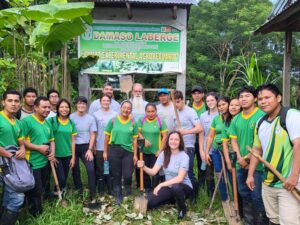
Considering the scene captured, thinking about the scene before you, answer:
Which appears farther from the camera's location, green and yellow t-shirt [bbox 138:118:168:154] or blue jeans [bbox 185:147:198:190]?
blue jeans [bbox 185:147:198:190]

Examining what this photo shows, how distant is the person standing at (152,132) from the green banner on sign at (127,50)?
3444mm

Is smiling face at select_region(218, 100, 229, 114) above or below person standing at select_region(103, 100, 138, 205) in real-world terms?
above

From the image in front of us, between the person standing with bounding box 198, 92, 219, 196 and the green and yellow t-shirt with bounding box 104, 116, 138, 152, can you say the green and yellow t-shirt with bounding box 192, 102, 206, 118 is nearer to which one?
the person standing with bounding box 198, 92, 219, 196

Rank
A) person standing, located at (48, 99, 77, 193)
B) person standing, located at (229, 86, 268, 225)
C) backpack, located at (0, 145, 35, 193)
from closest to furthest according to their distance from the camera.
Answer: backpack, located at (0, 145, 35, 193), person standing, located at (229, 86, 268, 225), person standing, located at (48, 99, 77, 193)

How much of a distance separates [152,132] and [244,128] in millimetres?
1512

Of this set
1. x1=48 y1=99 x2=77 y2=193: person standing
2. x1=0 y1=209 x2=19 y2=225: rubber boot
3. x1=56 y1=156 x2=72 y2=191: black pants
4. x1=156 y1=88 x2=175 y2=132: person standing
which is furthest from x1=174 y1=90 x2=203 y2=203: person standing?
x1=0 y1=209 x2=19 y2=225: rubber boot

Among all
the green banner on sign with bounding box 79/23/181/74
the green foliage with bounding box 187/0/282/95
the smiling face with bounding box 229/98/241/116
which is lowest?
the smiling face with bounding box 229/98/241/116

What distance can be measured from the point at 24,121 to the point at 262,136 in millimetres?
2928

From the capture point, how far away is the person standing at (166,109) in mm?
5605

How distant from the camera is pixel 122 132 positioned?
17.2ft

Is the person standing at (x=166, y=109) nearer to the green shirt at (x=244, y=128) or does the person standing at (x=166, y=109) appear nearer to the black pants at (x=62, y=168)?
the green shirt at (x=244, y=128)

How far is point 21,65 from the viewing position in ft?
20.1

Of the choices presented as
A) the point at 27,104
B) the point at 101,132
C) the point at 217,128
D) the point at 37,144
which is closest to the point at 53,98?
the point at 27,104

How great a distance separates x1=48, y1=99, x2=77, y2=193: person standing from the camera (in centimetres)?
520
